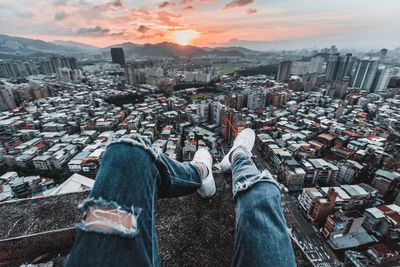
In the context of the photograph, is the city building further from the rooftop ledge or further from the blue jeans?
the blue jeans

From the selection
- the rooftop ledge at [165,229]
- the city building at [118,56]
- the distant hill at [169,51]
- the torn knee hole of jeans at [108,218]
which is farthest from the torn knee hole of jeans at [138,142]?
the distant hill at [169,51]

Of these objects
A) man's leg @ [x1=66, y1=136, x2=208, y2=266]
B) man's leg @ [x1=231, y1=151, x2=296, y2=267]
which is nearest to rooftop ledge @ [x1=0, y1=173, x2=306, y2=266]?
man's leg @ [x1=231, y1=151, x2=296, y2=267]

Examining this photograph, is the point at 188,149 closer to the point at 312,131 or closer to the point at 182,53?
the point at 312,131

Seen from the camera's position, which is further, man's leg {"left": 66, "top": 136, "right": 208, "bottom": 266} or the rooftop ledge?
the rooftop ledge

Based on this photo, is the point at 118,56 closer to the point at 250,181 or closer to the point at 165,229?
the point at 165,229

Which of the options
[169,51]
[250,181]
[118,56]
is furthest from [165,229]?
[169,51]

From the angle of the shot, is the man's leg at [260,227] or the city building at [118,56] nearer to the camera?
the man's leg at [260,227]

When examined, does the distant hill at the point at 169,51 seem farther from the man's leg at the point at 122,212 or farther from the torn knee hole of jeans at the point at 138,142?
the man's leg at the point at 122,212

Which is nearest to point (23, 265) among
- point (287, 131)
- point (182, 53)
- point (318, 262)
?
point (318, 262)
